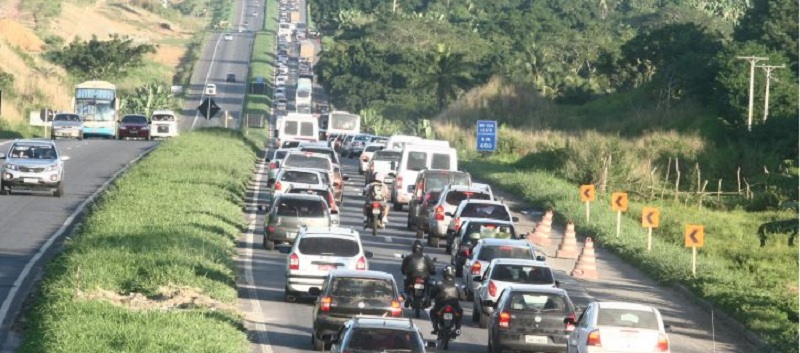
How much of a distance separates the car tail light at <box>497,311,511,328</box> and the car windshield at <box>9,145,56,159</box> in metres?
27.6

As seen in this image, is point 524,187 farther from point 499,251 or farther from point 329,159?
point 499,251

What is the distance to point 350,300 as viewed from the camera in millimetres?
24625

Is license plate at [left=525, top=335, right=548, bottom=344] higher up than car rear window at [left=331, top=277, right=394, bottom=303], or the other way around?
car rear window at [left=331, top=277, right=394, bottom=303]

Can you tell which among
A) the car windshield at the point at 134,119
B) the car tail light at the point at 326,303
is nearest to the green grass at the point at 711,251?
the car tail light at the point at 326,303

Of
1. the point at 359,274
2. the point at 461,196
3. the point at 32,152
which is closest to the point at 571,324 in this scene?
the point at 359,274

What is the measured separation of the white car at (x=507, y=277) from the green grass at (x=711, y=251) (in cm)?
395

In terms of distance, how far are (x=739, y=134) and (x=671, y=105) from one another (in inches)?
723

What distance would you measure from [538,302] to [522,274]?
9.42 ft

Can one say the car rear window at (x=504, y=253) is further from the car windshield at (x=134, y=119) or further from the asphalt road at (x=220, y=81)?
the asphalt road at (x=220, y=81)

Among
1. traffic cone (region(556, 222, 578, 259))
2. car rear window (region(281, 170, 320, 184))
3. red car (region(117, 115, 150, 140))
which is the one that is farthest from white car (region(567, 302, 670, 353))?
red car (region(117, 115, 150, 140))

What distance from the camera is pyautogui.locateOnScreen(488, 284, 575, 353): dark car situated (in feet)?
80.8

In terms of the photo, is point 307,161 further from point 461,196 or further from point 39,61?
point 39,61

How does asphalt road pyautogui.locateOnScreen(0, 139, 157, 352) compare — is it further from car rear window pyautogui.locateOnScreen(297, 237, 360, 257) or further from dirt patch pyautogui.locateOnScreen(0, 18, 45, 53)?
dirt patch pyautogui.locateOnScreen(0, 18, 45, 53)

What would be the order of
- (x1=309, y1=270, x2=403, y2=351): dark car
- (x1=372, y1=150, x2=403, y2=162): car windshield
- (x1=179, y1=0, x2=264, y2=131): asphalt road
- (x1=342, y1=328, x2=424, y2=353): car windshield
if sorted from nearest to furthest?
(x1=342, y1=328, x2=424, y2=353): car windshield < (x1=309, y1=270, x2=403, y2=351): dark car < (x1=372, y1=150, x2=403, y2=162): car windshield < (x1=179, y1=0, x2=264, y2=131): asphalt road
